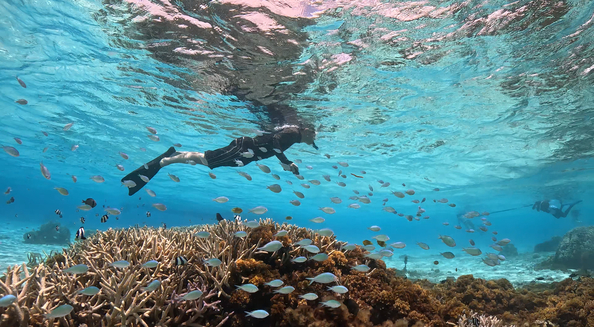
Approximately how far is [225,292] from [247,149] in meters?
9.26

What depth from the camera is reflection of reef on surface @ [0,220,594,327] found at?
3676mm

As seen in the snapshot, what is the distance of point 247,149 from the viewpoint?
43.2ft

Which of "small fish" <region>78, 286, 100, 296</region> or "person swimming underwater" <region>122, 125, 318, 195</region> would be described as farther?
"person swimming underwater" <region>122, 125, 318, 195</region>

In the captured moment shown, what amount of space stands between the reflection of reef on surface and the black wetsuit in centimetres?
607

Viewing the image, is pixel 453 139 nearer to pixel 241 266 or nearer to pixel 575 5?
pixel 575 5

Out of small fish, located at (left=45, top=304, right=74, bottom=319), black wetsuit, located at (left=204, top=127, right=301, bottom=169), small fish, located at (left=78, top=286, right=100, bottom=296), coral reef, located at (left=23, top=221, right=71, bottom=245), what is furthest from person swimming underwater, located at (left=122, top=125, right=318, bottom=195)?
coral reef, located at (left=23, top=221, right=71, bottom=245)

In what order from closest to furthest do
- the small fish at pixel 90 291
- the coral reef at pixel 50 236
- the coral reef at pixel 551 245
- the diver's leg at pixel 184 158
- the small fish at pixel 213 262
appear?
the small fish at pixel 90 291 → the small fish at pixel 213 262 → the diver's leg at pixel 184 158 → the coral reef at pixel 50 236 → the coral reef at pixel 551 245

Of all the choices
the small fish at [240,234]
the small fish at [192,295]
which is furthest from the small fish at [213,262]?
the small fish at [240,234]

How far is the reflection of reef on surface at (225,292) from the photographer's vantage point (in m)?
3.68

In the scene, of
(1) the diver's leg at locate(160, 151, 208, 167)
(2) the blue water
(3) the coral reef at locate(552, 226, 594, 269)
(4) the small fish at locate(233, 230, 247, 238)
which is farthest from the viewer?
(3) the coral reef at locate(552, 226, 594, 269)

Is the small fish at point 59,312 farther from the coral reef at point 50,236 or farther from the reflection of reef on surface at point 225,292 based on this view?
the coral reef at point 50,236

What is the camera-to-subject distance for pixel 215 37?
37.3ft

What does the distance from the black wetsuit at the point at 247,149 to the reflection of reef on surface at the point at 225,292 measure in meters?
6.07

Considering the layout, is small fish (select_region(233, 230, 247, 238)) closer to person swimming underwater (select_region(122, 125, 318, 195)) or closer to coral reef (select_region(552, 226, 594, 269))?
person swimming underwater (select_region(122, 125, 318, 195))
